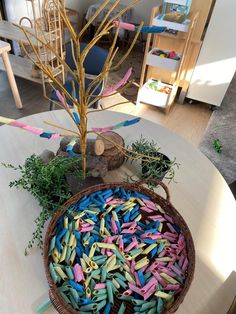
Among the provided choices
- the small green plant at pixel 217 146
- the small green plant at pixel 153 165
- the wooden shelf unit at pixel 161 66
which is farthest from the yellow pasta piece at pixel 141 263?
the wooden shelf unit at pixel 161 66

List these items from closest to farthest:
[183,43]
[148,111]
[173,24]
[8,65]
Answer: [173,24], [8,65], [183,43], [148,111]

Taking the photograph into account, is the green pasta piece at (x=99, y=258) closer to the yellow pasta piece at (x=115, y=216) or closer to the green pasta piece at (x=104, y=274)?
the green pasta piece at (x=104, y=274)

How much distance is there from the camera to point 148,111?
2.70 meters

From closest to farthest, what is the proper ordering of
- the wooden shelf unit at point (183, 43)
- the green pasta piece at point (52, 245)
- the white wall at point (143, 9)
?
the green pasta piece at point (52, 245) → the wooden shelf unit at point (183, 43) → the white wall at point (143, 9)

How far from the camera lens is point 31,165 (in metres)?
0.90

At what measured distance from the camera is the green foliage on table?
84 centimetres

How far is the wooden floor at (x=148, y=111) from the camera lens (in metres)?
2.49

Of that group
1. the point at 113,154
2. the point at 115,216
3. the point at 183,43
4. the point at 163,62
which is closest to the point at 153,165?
the point at 113,154

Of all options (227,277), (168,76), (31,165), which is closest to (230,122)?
(168,76)

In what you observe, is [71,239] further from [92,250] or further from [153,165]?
[153,165]

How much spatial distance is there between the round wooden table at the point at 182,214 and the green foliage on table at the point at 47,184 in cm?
7

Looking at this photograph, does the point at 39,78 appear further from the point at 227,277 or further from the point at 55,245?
the point at 227,277

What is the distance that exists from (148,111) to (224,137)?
794 mm

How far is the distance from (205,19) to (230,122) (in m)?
1.01
